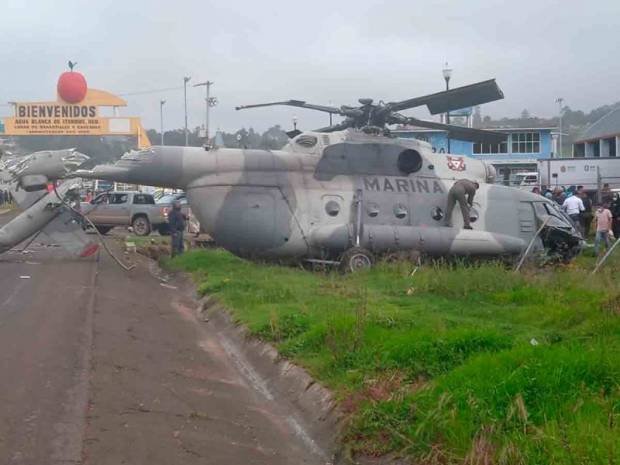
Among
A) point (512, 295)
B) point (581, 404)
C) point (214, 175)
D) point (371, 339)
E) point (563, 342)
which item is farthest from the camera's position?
point (214, 175)

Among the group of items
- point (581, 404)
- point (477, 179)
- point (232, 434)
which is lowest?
point (232, 434)

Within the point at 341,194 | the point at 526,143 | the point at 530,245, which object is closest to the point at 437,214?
the point at 341,194

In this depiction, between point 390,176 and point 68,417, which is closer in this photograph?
point 68,417

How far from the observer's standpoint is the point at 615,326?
9266mm

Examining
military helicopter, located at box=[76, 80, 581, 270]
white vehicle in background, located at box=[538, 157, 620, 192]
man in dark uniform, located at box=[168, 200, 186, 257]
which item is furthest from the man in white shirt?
white vehicle in background, located at box=[538, 157, 620, 192]

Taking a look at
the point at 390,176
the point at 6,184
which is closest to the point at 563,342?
the point at 390,176

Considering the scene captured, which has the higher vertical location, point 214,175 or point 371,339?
point 214,175

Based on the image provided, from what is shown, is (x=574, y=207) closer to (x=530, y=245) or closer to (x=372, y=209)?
(x=530, y=245)

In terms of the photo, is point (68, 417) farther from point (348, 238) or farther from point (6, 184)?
point (6, 184)

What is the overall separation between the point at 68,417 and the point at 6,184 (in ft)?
48.7

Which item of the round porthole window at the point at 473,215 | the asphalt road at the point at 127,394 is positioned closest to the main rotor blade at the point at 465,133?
the round porthole window at the point at 473,215

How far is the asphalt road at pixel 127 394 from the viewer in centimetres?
713

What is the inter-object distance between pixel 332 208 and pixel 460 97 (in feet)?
11.9

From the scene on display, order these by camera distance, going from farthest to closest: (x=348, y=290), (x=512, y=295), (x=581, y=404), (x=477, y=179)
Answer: (x=477, y=179), (x=348, y=290), (x=512, y=295), (x=581, y=404)
